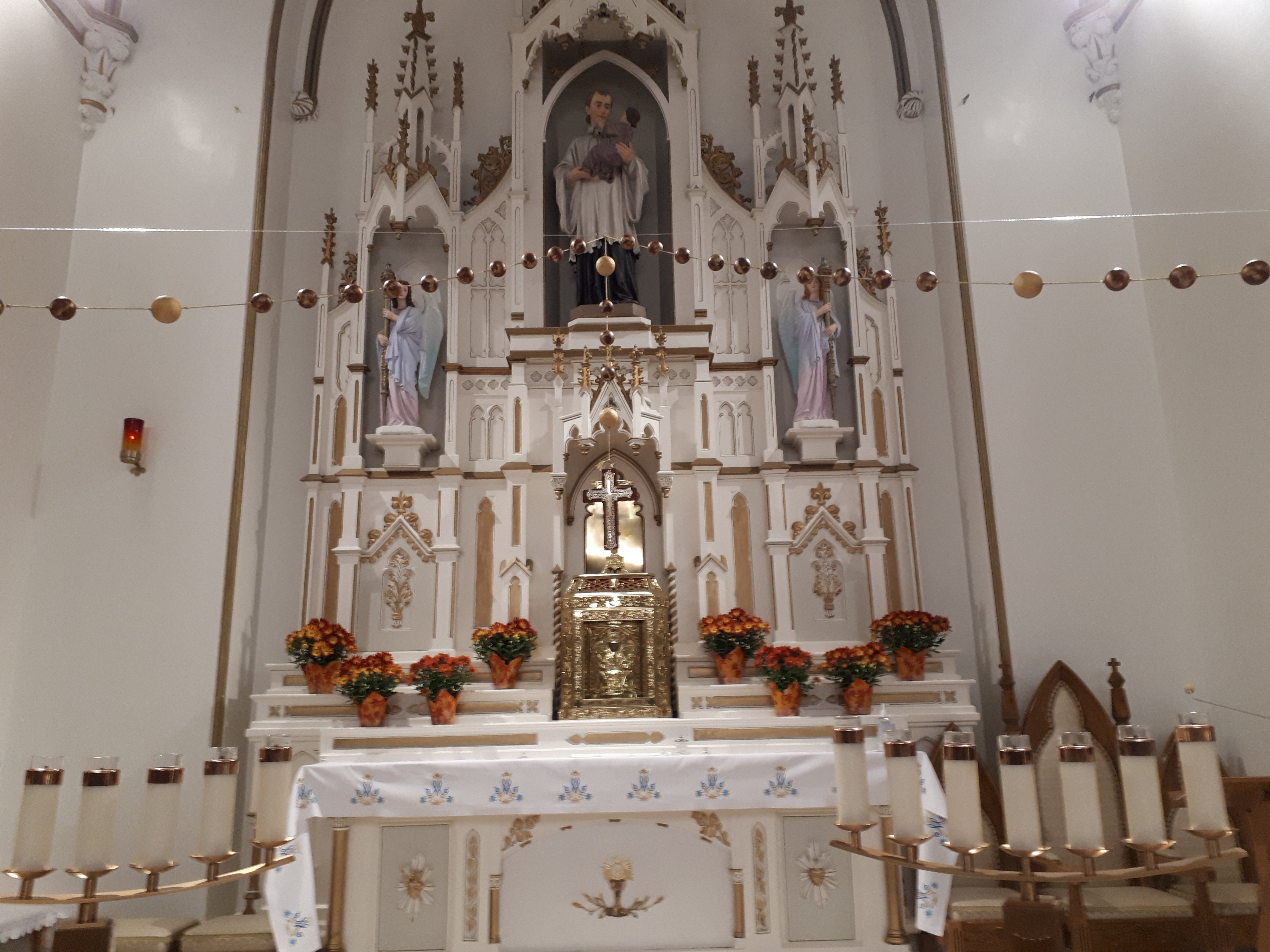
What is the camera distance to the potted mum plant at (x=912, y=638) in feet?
20.7

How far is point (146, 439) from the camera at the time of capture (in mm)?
6695

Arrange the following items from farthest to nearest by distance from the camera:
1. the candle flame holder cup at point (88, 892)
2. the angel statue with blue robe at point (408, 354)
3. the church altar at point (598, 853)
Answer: the angel statue with blue robe at point (408, 354)
the church altar at point (598, 853)
the candle flame holder cup at point (88, 892)

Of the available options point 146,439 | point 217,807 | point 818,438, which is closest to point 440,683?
point 146,439

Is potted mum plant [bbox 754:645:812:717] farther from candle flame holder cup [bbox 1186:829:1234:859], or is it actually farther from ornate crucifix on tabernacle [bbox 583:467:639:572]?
candle flame holder cup [bbox 1186:829:1234:859]

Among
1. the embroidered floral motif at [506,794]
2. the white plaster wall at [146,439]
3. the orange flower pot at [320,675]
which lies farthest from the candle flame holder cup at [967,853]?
the white plaster wall at [146,439]

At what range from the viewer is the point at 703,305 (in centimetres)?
756

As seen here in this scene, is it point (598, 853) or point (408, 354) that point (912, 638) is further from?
point (408, 354)

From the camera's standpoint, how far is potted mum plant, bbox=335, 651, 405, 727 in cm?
595

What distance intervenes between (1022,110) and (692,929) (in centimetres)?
632

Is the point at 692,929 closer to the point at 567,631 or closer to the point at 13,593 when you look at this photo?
the point at 567,631

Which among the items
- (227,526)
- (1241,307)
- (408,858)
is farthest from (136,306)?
(1241,307)

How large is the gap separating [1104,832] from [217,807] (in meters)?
5.28

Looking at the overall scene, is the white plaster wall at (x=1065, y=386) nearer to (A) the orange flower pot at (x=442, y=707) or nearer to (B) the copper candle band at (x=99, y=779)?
(A) the orange flower pot at (x=442, y=707)

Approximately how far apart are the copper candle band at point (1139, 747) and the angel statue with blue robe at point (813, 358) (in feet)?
15.9
